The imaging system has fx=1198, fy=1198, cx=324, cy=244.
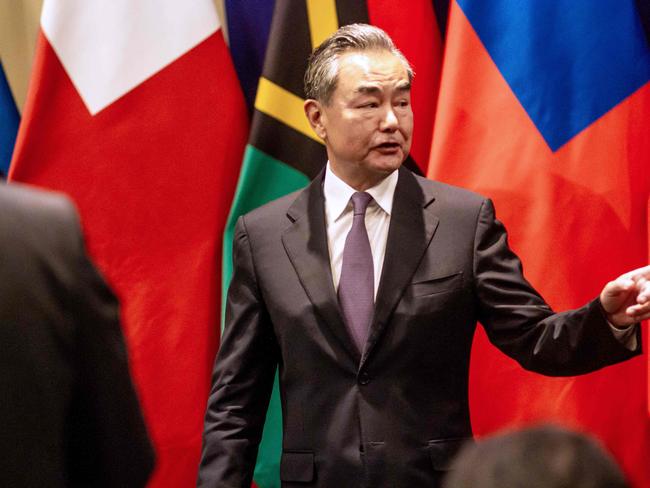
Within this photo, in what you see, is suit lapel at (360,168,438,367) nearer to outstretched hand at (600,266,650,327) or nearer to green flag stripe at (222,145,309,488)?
outstretched hand at (600,266,650,327)

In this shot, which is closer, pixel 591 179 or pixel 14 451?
pixel 14 451

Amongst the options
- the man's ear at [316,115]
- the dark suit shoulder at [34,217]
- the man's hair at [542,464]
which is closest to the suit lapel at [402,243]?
the man's ear at [316,115]

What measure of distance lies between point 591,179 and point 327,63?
747 millimetres

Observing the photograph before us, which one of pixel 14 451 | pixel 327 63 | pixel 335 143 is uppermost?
pixel 327 63

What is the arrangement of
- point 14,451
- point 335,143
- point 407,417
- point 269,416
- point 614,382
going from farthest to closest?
1. point 269,416
2. point 614,382
3. point 335,143
4. point 407,417
5. point 14,451

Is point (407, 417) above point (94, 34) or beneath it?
beneath

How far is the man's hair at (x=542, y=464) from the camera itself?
102 centimetres

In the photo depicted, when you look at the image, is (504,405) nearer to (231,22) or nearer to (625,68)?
(625,68)

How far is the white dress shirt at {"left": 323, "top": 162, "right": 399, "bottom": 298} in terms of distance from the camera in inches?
98.2

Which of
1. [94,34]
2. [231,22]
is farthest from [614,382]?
[94,34]

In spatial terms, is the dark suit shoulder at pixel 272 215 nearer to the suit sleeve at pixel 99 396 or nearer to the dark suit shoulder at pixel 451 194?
the dark suit shoulder at pixel 451 194

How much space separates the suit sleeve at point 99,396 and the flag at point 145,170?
173 centimetres

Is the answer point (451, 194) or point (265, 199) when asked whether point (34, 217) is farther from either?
point (265, 199)

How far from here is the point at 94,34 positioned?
129 inches
